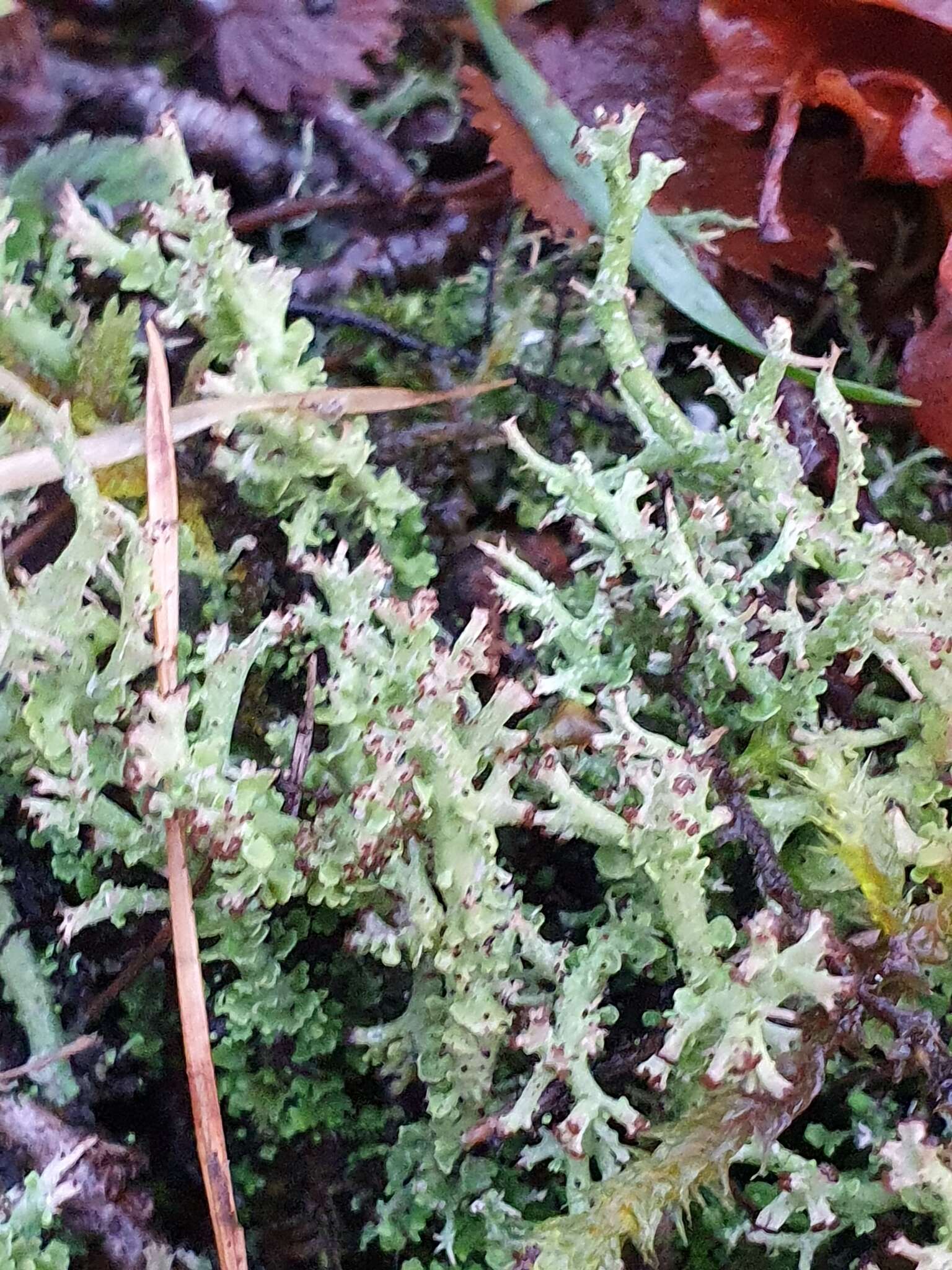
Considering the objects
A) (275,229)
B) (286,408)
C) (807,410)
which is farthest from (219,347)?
(807,410)

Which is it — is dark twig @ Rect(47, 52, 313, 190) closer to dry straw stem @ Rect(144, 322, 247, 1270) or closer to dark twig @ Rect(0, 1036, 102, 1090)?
dry straw stem @ Rect(144, 322, 247, 1270)

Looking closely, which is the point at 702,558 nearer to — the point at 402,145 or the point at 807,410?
the point at 807,410

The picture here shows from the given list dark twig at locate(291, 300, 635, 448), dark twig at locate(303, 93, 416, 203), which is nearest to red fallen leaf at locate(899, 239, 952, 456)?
dark twig at locate(291, 300, 635, 448)

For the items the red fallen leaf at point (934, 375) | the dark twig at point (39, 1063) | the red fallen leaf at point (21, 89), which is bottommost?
the dark twig at point (39, 1063)

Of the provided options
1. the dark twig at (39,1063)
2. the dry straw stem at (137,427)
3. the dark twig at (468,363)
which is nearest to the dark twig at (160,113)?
the dark twig at (468,363)

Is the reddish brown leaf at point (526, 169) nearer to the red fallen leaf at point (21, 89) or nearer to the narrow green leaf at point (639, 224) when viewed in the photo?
the narrow green leaf at point (639, 224)

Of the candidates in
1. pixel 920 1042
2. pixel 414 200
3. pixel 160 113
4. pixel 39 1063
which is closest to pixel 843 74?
pixel 414 200

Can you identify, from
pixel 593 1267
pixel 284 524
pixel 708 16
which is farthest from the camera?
pixel 708 16
